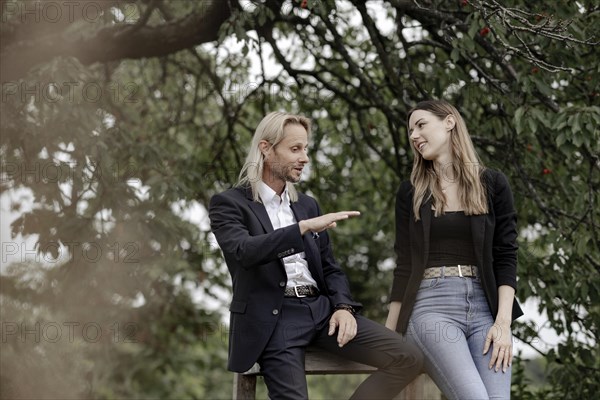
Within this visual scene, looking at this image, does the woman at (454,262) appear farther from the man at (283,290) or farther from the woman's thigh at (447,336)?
the man at (283,290)

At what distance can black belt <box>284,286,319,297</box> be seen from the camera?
3.99 metres

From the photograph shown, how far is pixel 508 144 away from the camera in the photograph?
618cm

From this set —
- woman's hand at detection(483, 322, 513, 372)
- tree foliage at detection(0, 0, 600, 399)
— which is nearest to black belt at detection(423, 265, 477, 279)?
woman's hand at detection(483, 322, 513, 372)

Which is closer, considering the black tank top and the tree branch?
the black tank top

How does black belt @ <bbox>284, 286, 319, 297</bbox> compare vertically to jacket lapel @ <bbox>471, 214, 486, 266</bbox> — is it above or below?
below

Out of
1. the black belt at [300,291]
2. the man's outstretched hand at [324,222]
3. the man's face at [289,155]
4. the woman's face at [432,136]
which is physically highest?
the woman's face at [432,136]

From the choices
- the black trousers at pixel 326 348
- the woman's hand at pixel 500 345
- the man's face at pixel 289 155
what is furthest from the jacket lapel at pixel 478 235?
the man's face at pixel 289 155

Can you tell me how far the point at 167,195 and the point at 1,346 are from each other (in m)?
2.07

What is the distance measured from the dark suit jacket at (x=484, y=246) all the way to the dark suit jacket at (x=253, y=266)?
0.81ft

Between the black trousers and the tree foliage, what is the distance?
185 centimetres

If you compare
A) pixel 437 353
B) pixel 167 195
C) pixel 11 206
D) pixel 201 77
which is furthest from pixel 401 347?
pixel 201 77

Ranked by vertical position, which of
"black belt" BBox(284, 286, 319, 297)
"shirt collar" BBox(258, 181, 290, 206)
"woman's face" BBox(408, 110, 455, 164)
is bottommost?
"black belt" BBox(284, 286, 319, 297)

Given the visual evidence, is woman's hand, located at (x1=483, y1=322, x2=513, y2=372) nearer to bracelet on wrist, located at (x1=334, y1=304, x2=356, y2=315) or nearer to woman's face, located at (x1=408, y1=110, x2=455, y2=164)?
bracelet on wrist, located at (x1=334, y1=304, x2=356, y2=315)

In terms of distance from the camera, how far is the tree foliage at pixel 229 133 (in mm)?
5762
